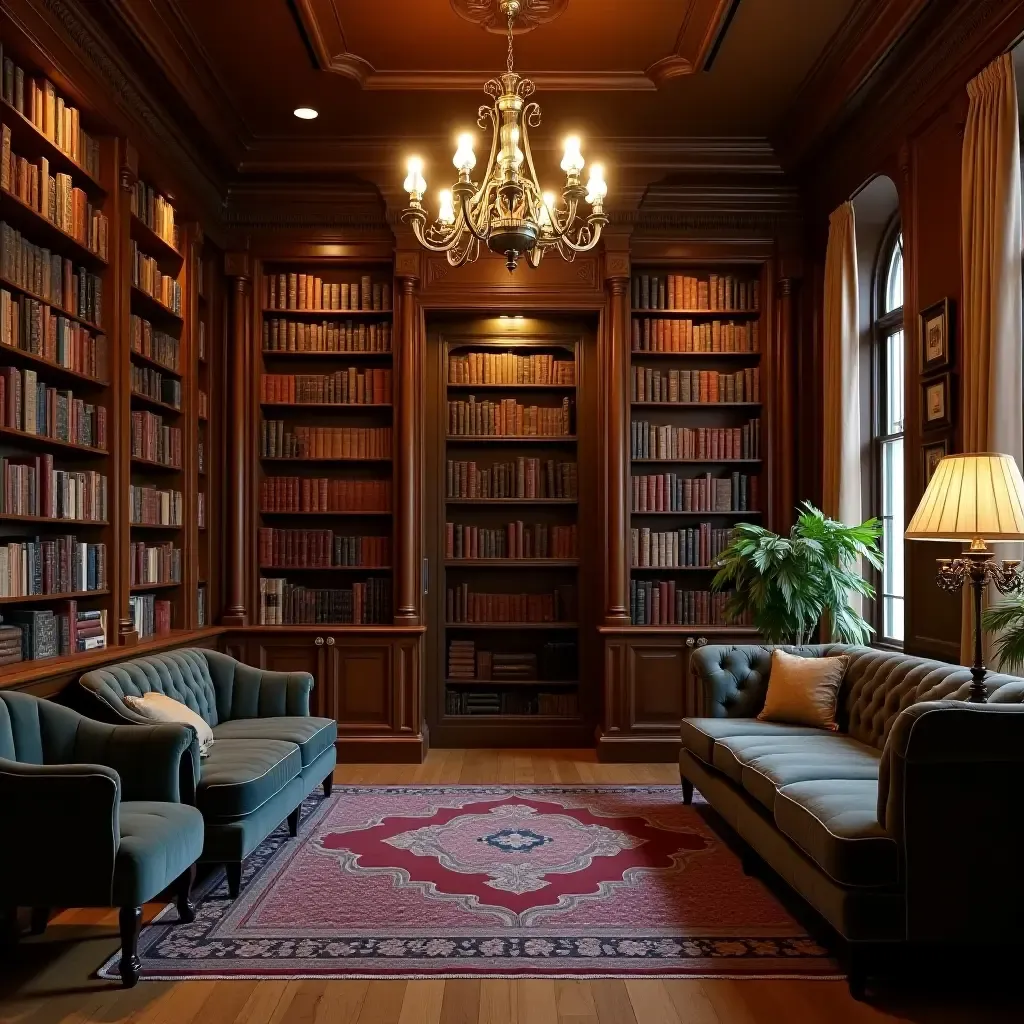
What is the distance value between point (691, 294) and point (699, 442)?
3.36ft

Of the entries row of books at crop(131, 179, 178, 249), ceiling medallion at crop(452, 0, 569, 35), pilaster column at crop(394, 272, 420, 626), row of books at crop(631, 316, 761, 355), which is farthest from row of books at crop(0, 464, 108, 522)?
row of books at crop(631, 316, 761, 355)

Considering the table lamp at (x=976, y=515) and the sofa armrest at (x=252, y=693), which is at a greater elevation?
Answer: the table lamp at (x=976, y=515)

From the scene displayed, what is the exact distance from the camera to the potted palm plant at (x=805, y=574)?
5508 mm

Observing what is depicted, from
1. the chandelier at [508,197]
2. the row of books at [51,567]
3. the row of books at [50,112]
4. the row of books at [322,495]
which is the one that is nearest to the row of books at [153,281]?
the row of books at [50,112]

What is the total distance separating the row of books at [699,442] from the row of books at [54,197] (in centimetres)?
358

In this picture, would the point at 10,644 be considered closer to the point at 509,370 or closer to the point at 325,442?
the point at 325,442

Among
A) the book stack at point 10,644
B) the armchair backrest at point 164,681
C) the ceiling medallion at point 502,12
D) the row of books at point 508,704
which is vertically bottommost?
the row of books at point 508,704

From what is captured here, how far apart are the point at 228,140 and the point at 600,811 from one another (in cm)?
451

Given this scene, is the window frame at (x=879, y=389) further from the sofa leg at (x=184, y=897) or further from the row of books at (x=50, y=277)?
the row of books at (x=50, y=277)

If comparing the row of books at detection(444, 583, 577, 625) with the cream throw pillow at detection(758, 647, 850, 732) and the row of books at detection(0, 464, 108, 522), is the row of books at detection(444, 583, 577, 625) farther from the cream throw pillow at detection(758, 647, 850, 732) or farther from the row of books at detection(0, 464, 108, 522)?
the row of books at detection(0, 464, 108, 522)

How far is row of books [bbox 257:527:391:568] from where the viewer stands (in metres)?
6.67

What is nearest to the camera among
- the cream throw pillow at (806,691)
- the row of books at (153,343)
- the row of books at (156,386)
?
the cream throw pillow at (806,691)

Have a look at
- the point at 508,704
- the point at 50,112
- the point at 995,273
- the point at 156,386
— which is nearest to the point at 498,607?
the point at 508,704

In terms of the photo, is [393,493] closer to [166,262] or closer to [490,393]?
[490,393]
